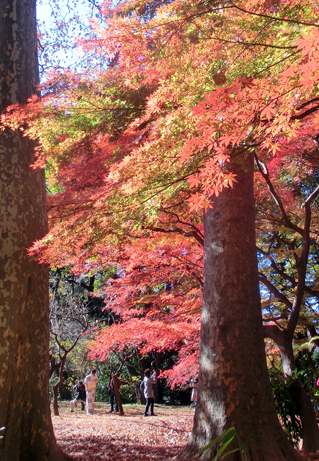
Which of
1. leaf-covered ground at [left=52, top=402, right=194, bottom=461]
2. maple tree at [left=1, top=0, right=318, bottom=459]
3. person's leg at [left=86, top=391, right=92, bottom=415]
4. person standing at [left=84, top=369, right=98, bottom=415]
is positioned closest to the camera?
maple tree at [left=1, top=0, right=318, bottom=459]

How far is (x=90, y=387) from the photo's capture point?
11.5m

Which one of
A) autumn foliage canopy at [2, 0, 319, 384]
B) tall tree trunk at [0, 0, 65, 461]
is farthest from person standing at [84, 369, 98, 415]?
tall tree trunk at [0, 0, 65, 461]

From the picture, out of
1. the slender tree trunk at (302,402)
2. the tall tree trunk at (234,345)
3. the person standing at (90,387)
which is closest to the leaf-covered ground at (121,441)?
the tall tree trunk at (234,345)

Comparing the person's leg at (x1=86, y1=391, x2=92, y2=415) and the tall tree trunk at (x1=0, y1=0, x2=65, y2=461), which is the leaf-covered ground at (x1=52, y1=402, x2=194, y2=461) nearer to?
the tall tree trunk at (x1=0, y1=0, x2=65, y2=461)

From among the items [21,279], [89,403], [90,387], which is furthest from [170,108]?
[89,403]

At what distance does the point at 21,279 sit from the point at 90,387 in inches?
341

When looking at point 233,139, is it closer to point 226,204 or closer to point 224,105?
point 224,105

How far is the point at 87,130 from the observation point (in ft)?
17.9

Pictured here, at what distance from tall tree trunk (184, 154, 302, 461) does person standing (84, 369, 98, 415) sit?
325 inches

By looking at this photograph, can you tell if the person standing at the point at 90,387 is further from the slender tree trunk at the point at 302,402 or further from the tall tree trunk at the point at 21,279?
the tall tree trunk at the point at 21,279

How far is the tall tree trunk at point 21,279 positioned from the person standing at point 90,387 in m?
7.70

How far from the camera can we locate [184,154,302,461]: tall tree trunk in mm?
3652

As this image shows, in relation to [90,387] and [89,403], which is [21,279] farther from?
[89,403]

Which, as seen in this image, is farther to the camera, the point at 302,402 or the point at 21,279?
the point at 302,402
